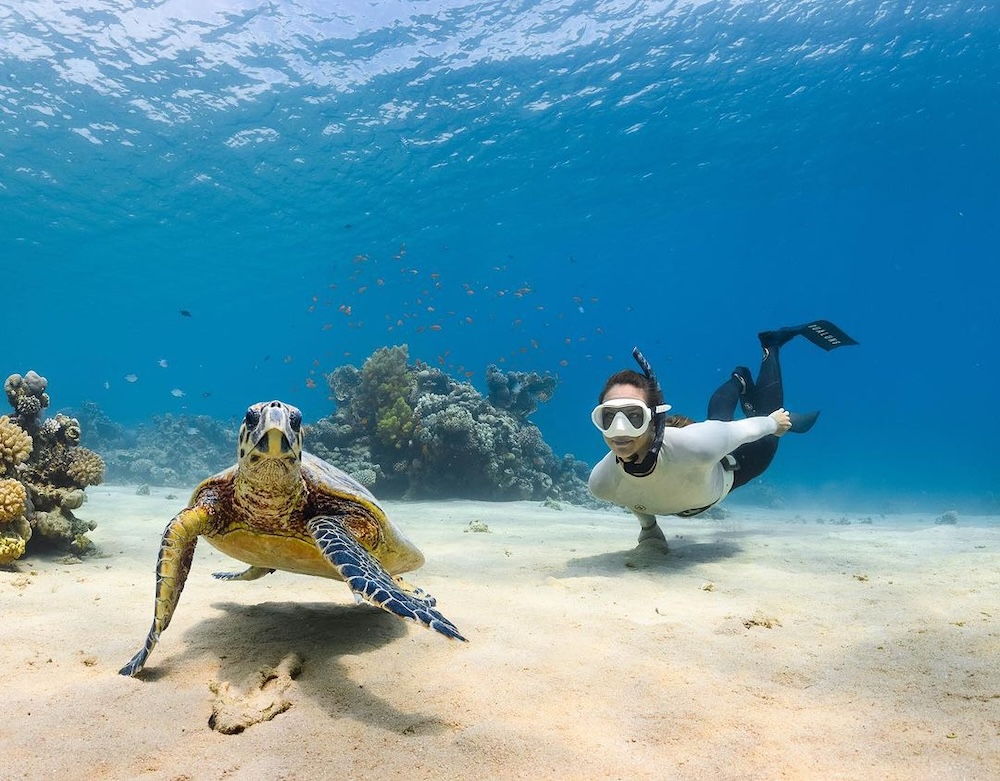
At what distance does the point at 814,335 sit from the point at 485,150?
23.4 m

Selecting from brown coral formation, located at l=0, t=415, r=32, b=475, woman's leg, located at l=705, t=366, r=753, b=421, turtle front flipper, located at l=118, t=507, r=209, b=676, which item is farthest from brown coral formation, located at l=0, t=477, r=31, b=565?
woman's leg, located at l=705, t=366, r=753, b=421

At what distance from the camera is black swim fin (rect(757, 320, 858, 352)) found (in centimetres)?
859

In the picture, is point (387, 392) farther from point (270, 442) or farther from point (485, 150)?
point (485, 150)

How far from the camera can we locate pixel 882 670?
2.41 m

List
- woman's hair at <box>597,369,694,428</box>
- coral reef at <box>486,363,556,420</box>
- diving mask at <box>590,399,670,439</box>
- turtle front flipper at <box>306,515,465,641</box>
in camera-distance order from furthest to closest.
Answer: coral reef at <box>486,363,556,420</box>
woman's hair at <box>597,369,694,428</box>
diving mask at <box>590,399,670,439</box>
turtle front flipper at <box>306,515,465,641</box>

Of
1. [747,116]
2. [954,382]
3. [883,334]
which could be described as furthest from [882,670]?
[954,382]

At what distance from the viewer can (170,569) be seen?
2541mm

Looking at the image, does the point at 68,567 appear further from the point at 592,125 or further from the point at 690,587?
the point at 592,125

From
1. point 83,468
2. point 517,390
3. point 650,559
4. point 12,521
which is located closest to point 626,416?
point 650,559

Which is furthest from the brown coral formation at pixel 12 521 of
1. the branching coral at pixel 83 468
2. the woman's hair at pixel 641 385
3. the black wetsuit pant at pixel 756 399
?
the black wetsuit pant at pixel 756 399

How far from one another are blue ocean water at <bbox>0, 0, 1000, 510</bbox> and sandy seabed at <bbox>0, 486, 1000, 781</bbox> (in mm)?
13387

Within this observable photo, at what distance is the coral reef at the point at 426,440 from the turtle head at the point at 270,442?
8975 mm

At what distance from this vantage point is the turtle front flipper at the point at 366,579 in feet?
6.44

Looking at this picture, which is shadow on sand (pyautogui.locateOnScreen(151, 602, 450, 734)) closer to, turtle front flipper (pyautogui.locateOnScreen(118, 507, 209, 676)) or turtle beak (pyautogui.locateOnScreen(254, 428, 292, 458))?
turtle front flipper (pyautogui.locateOnScreen(118, 507, 209, 676))
